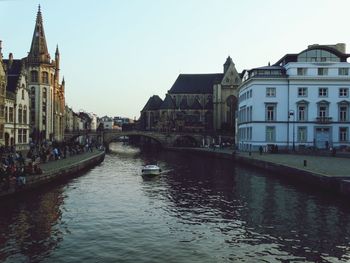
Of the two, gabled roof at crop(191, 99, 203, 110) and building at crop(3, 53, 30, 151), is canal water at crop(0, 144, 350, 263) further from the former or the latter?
gabled roof at crop(191, 99, 203, 110)

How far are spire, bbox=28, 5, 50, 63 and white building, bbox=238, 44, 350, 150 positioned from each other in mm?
51014

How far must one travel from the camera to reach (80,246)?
1920 cm

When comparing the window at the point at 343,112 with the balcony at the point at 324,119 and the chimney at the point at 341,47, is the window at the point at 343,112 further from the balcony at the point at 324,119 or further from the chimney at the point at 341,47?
the chimney at the point at 341,47

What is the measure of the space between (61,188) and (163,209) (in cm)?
1300

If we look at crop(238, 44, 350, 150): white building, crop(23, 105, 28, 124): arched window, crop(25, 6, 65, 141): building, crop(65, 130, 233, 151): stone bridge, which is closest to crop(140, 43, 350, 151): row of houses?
crop(238, 44, 350, 150): white building

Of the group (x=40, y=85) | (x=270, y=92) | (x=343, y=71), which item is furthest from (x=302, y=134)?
(x=40, y=85)

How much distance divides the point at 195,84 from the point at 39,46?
77.6 metres

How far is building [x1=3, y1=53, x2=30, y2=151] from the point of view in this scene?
62.8 m

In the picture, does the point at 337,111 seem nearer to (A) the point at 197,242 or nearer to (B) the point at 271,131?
(B) the point at 271,131

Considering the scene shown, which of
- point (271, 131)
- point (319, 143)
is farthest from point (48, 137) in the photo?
point (319, 143)

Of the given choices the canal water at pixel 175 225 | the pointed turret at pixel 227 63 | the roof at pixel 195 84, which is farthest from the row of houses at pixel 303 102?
the roof at pixel 195 84

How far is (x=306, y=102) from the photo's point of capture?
7644 centimetres

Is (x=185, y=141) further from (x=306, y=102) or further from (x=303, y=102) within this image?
(x=306, y=102)

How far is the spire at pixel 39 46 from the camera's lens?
97.5 metres
